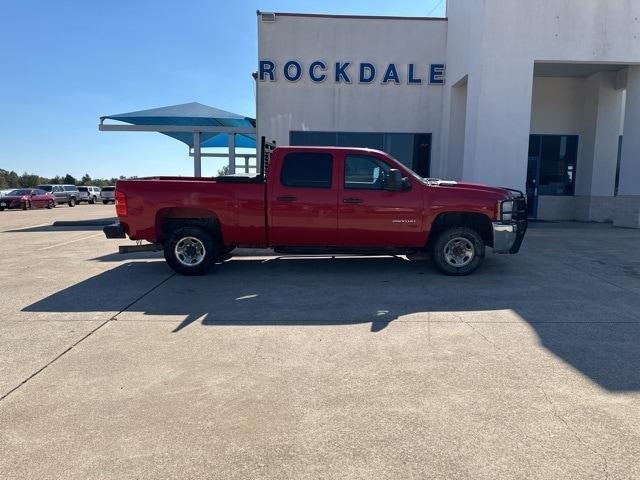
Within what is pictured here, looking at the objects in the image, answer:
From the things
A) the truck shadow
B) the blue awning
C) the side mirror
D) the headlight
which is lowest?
the truck shadow

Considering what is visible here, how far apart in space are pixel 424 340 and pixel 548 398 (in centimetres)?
143

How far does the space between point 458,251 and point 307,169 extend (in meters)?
2.91

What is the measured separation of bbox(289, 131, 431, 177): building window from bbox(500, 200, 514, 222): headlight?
10.3 meters

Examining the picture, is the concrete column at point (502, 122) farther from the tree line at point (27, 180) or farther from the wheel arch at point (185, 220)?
the tree line at point (27, 180)

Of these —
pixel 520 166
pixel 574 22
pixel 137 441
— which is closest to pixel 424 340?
pixel 137 441

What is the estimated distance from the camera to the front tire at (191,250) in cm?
772

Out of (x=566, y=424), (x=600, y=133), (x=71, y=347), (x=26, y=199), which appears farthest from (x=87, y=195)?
(x=566, y=424)

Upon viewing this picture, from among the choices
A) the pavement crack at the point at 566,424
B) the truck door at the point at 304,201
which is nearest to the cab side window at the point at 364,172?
the truck door at the point at 304,201

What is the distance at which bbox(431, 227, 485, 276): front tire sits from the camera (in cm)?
770

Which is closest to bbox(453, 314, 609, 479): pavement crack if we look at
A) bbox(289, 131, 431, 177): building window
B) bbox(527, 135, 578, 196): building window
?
bbox(289, 131, 431, 177): building window

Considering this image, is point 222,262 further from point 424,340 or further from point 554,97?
point 554,97

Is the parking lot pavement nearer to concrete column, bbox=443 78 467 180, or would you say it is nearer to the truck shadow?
the truck shadow

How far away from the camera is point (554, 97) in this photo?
17.4 meters

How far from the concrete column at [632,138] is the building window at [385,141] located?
6451 millimetres
